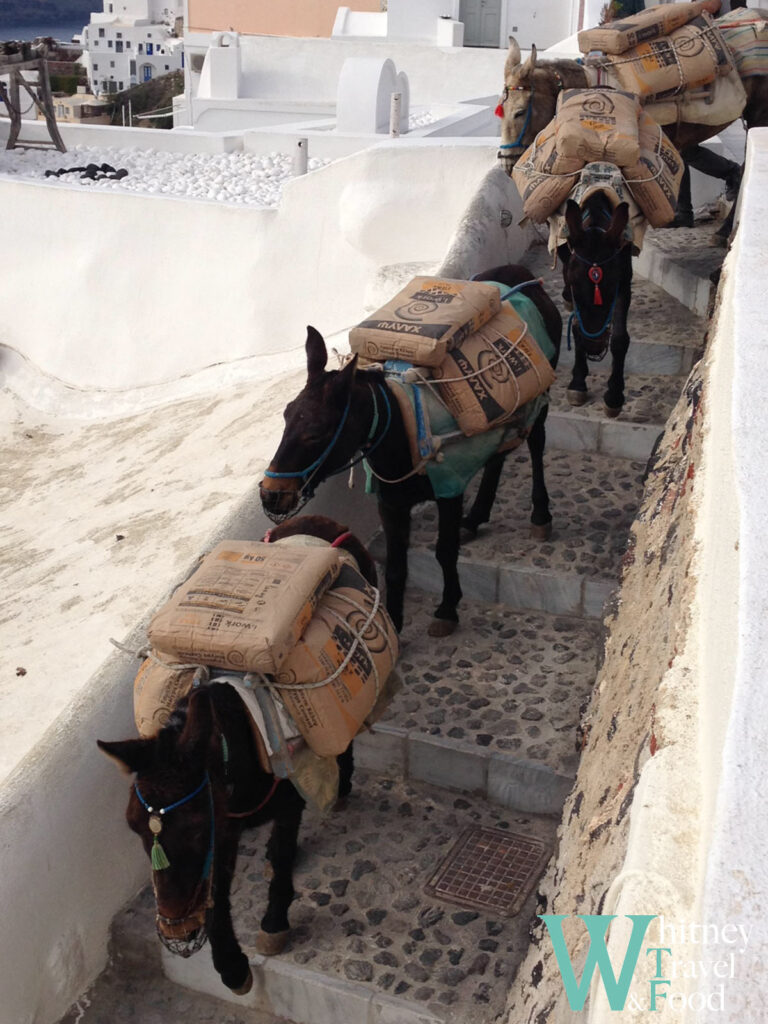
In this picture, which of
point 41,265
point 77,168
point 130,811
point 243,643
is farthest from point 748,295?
point 77,168

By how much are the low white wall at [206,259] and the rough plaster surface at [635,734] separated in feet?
19.8

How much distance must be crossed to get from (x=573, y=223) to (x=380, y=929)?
3.79m

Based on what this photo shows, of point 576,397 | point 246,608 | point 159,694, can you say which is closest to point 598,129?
point 576,397

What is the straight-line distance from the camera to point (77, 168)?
1507cm

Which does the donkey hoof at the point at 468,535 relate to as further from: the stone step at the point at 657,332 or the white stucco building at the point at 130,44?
the white stucco building at the point at 130,44

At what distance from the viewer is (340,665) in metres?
4.07

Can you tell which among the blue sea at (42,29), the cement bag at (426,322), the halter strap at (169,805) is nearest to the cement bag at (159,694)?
the halter strap at (169,805)

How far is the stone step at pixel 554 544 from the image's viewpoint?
6082 mm

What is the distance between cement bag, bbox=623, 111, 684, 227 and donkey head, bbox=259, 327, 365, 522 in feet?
8.81

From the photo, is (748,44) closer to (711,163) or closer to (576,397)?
(711,163)

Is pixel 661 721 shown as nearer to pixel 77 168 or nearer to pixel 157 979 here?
pixel 157 979

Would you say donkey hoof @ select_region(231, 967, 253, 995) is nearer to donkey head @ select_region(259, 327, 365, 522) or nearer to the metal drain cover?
the metal drain cover

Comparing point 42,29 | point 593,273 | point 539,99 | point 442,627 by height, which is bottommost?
point 442,627

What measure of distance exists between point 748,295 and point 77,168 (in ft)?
44.2
